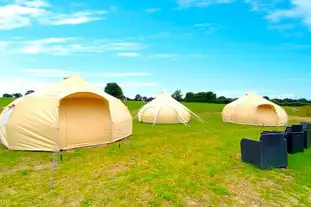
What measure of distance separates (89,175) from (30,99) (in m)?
5.24

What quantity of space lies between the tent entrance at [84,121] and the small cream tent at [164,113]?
7720mm

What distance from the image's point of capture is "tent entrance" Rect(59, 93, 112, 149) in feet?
31.0

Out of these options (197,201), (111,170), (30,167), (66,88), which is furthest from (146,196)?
(66,88)

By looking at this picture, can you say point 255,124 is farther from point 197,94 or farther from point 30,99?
point 197,94

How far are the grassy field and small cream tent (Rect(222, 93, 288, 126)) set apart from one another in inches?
413

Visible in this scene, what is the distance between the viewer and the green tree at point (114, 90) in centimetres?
6184

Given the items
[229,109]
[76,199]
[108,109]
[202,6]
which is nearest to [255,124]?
[229,109]

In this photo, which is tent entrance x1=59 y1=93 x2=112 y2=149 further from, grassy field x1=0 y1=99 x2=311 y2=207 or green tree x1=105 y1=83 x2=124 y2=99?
green tree x1=105 y1=83 x2=124 y2=99

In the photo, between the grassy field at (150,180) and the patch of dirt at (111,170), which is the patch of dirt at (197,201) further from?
the patch of dirt at (111,170)

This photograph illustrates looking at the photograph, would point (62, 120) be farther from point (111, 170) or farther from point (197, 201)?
point (197, 201)

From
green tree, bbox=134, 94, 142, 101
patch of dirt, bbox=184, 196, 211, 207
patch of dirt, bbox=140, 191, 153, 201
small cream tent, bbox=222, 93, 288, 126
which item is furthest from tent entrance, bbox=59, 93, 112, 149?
green tree, bbox=134, 94, 142, 101

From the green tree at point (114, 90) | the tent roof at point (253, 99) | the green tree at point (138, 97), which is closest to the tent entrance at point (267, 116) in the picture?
the tent roof at point (253, 99)

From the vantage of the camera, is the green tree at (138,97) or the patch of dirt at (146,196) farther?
the green tree at (138,97)

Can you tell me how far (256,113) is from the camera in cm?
1883
